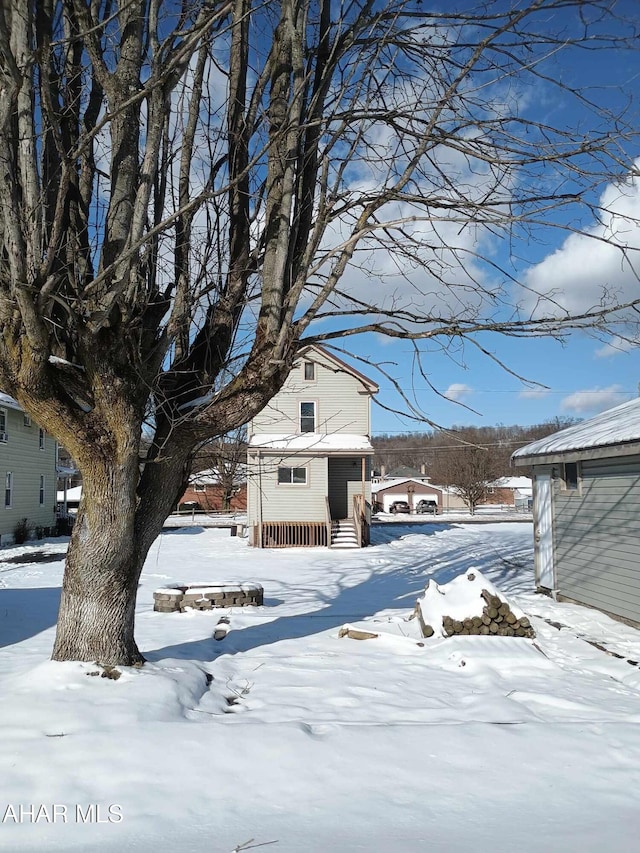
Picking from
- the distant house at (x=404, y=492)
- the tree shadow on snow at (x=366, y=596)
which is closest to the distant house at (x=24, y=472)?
the tree shadow on snow at (x=366, y=596)

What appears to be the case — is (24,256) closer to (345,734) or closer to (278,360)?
(278,360)

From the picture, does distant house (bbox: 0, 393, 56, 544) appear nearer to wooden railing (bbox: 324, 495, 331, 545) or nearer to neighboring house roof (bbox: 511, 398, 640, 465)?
wooden railing (bbox: 324, 495, 331, 545)

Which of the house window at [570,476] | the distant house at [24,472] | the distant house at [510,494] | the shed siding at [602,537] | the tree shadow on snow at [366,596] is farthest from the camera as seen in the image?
the distant house at [510,494]

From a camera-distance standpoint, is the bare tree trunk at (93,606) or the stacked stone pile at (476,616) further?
the stacked stone pile at (476,616)

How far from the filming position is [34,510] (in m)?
25.4

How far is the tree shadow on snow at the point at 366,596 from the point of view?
788cm

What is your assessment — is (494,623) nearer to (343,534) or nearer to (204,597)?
(204,597)

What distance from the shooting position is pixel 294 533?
75.0ft

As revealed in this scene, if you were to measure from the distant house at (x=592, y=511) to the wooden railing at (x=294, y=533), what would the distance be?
10607mm

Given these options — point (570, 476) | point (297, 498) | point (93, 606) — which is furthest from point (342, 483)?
point (93, 606)

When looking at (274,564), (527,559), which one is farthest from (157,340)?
(527,559)

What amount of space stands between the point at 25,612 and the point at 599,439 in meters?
8.98

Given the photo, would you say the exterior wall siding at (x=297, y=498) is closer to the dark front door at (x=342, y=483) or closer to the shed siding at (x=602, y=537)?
the dark front door at (x=342, y=483)

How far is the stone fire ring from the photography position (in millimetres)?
10461
